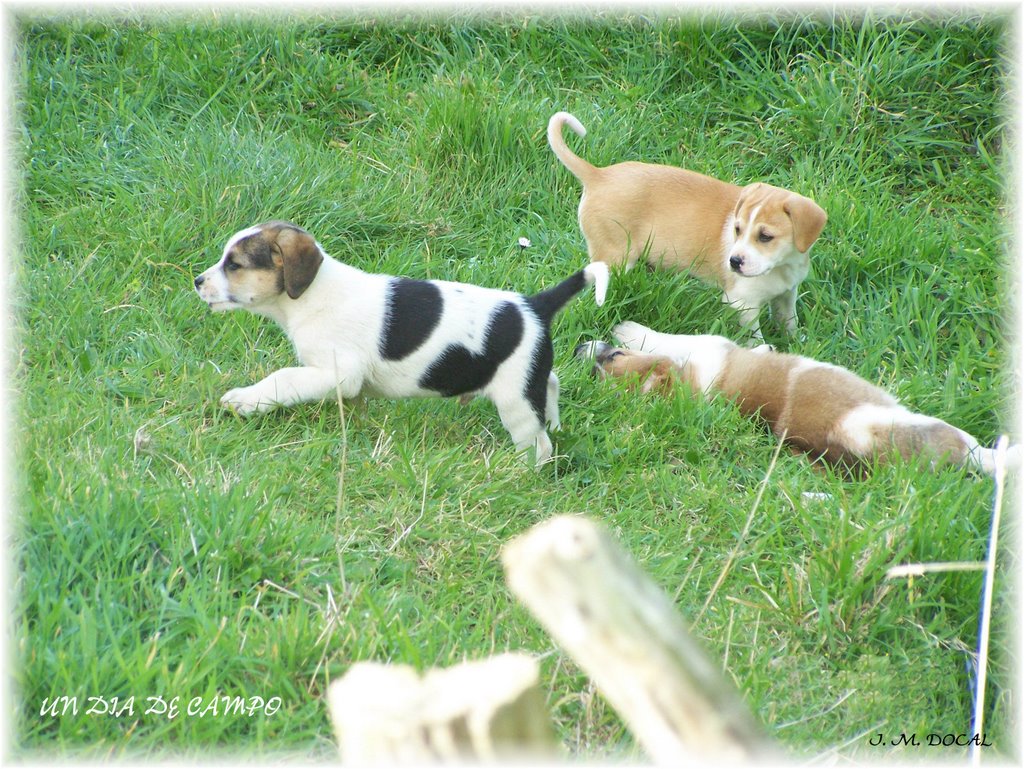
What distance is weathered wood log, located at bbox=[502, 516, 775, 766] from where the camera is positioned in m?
1.00

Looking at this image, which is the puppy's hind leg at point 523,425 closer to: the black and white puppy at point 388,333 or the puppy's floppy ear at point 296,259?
the black and white puppy at point 388,333

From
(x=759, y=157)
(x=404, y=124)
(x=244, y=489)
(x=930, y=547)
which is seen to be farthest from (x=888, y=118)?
(x=244, y=489)

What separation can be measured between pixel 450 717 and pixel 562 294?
3498mm

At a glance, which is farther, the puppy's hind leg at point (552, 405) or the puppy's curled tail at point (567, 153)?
the puppy's curled tail at point (567, 153)

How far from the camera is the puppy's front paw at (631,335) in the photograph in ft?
17.7

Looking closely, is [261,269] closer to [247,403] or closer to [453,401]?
[247,403]

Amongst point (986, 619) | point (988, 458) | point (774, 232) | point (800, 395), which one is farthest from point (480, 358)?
point (986, 619)

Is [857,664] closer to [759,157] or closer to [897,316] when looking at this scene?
[897,316]

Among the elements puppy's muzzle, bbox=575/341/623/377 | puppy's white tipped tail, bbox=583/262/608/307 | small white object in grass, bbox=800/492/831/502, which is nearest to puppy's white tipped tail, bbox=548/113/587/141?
puppy's muzzle, bbox=575/341/623/377

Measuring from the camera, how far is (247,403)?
13.9 feet

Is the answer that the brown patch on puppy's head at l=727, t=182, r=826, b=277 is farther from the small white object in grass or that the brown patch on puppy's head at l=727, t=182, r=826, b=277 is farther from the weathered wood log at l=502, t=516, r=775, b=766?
the weathered wood log at l=502, t=516, r=775, b=766

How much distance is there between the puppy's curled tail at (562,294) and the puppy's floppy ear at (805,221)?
1.54m

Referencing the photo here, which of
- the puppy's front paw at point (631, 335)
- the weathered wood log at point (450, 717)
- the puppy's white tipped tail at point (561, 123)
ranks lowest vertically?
the puppy's front paw at point (631, 335)

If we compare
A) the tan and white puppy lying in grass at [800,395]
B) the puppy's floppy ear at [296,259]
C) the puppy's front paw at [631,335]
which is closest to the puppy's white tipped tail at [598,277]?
the tan and white puppy lying in grass at [800,395]
